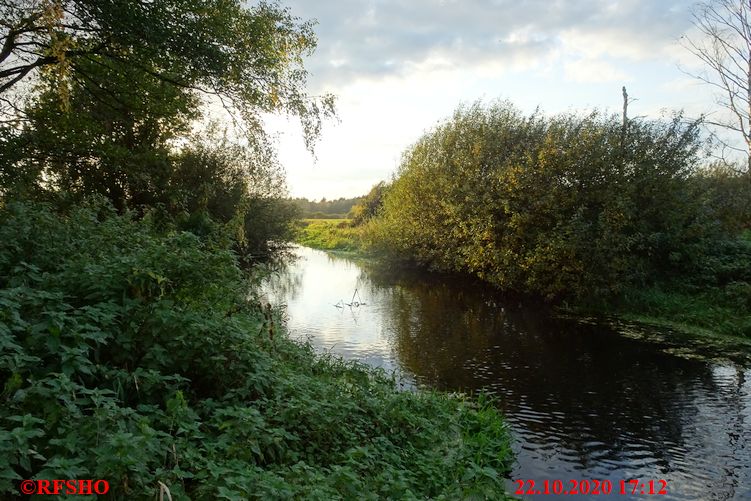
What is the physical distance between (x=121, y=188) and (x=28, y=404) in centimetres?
1844

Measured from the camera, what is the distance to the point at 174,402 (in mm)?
4684

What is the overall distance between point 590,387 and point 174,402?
9830mm

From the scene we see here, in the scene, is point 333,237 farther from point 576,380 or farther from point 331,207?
point 331,207

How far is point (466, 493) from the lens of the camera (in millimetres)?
5434

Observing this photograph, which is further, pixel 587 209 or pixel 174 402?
pixel 587 209

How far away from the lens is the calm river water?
7695 mm

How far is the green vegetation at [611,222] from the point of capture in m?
19.6

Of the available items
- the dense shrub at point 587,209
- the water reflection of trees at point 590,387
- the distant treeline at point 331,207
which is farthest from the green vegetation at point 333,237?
the water reflection of trees at point 590,387

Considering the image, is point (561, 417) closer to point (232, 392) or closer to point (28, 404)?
point (232, 392)

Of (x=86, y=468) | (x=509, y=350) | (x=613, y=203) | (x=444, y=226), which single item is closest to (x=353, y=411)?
(x=86, y=468)

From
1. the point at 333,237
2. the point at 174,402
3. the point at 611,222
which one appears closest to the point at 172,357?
the point at 174,402

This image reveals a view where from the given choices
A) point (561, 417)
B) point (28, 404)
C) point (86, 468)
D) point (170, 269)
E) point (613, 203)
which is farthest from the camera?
point (613, 203)

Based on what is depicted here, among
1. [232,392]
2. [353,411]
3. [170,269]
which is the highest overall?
[170,269]

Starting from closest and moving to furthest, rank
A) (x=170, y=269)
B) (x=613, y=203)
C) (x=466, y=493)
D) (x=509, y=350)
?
1. (x=466, y=493)
2. (x=170, y=269)
3. (x=509, y=350)
4. (x=613, y=203)
